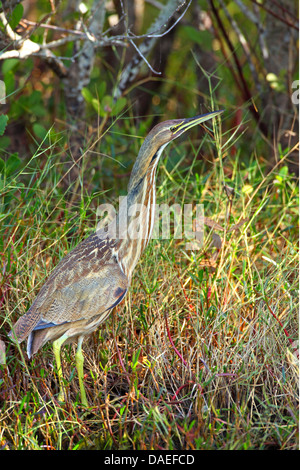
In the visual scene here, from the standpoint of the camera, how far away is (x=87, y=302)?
90.2 inches

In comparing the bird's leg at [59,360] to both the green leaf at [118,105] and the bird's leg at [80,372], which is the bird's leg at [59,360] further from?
the green leaf at [118,105]

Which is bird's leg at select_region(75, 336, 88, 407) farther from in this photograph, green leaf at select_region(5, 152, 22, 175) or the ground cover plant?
green leaf at select_region(5, 152, 22, 175)

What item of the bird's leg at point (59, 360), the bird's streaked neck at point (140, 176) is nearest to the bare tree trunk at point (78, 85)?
the bird's streaked neck at point (140, 176)

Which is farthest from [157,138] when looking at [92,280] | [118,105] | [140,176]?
[118,105]

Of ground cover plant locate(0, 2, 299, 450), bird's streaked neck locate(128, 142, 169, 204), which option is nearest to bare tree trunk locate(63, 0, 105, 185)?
ground cover plant locate(0, 2, 299, 450)

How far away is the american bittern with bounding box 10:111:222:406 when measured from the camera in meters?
2.27

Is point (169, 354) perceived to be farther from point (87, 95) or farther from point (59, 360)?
point (87, 95)

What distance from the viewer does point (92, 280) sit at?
91.7 inches

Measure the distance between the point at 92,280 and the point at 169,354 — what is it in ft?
1.48

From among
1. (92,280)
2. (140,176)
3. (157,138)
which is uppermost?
(157,138)

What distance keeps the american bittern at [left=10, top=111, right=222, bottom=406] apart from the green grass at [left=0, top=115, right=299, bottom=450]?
0.14m

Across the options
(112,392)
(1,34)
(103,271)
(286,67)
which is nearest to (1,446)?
(112,392)

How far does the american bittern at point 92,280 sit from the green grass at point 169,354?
0.47ft

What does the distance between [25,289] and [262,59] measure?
8.17ft
